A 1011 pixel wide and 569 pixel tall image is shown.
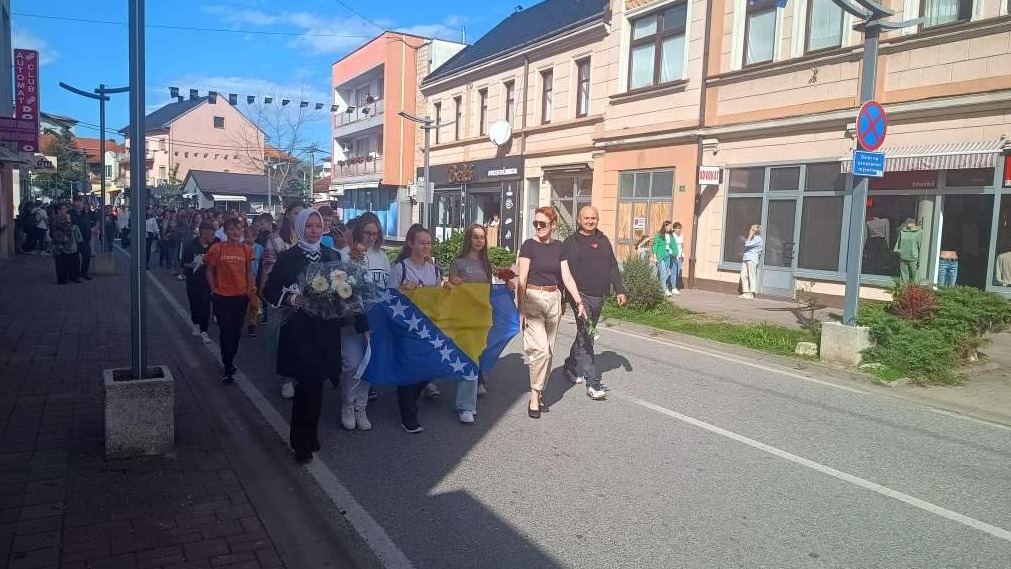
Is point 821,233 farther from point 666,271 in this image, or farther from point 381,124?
point 381,124

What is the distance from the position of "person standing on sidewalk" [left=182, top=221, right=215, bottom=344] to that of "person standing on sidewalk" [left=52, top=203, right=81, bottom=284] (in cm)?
775

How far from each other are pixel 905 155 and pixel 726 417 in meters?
9.28

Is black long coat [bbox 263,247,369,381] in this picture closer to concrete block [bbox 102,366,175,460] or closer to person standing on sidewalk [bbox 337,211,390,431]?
person standing on sidewalk [bbox 337,211,390,431]

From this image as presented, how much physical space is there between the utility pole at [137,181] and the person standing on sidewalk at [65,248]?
12643mm

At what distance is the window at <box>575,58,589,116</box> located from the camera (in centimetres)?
2438

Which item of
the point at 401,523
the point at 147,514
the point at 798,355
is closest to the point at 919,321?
the point at 798,355

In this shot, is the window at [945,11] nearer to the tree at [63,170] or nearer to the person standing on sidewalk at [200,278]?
the person standing on sidewalk at [200,278]

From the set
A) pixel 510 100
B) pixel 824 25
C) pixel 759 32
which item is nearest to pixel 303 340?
pixel 824 25

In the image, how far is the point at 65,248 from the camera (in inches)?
636

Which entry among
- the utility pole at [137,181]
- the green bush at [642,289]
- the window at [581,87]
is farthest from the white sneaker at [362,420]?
the window at [581,87]

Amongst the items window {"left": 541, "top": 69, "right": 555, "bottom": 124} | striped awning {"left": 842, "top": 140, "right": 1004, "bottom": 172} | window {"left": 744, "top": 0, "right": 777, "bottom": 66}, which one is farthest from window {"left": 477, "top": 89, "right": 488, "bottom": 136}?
striped awning {"left": 842, "top": 140, "right": 1004, "bottom": 172}

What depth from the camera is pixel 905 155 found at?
44.2 feet

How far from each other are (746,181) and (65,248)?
51.1ft

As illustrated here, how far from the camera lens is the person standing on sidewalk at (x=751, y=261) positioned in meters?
16.3
